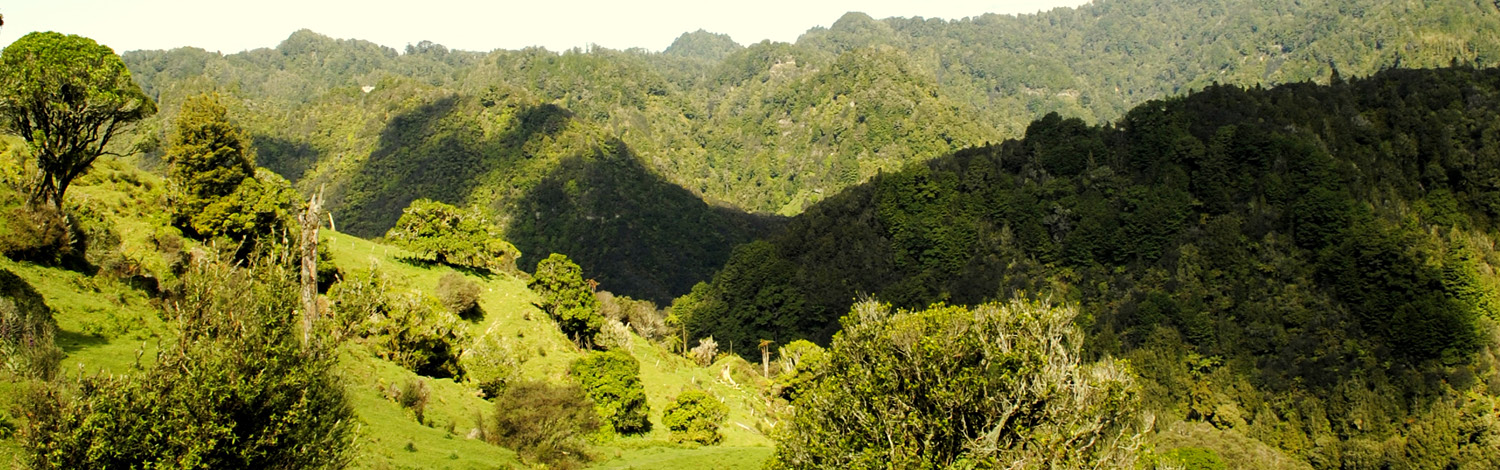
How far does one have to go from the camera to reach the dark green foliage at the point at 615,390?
48.2 meters

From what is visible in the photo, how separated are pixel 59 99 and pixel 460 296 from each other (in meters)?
24.6

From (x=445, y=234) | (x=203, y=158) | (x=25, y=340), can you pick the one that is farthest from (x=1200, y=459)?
(x=203, y=158)

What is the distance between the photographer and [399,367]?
4019 centimetres

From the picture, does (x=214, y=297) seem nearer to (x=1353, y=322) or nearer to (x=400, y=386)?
(x=400, y=386)

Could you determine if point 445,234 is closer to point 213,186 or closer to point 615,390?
point 213,186

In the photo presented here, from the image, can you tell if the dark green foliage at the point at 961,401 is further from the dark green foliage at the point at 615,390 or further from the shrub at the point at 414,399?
the dark green foliage at the point at 615,390

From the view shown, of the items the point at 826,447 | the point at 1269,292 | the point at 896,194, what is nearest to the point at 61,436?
the point at 826,447

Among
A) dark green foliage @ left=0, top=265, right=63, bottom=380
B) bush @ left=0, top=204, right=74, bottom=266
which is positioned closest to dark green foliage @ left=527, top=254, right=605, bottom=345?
bush @ left=0, top=204, right=74, bottom=266

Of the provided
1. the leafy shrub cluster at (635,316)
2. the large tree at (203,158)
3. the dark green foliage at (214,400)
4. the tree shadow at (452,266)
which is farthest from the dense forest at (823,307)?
the leafy shrub cluster at (635,316)

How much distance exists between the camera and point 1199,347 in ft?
263

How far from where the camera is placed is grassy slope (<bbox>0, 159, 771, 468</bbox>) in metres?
27.4

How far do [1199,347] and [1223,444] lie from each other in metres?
21.9

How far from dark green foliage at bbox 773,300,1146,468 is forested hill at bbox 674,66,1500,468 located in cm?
5299

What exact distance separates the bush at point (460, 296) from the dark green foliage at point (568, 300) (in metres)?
6.05
